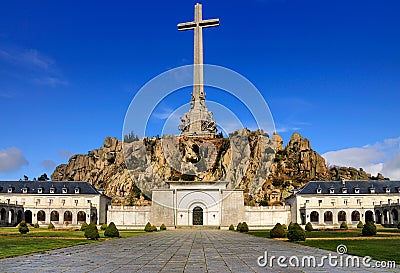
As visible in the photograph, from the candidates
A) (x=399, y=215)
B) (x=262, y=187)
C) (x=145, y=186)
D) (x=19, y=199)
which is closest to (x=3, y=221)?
(x=19, y=199)

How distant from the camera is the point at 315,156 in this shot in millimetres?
100188

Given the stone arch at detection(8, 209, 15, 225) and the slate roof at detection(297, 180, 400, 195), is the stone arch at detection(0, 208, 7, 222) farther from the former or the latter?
the slate roof at detection(297, 180, 400, 195)

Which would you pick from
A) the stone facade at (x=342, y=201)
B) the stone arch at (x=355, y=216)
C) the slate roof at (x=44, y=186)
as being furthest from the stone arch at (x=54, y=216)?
the stone arch at (x=355, y=216)

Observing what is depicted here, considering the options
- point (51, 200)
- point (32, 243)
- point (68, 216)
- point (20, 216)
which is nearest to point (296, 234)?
point (32, 243)

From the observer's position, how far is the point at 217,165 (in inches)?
3780

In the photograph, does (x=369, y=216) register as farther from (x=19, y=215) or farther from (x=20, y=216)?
(x=19, y=215)

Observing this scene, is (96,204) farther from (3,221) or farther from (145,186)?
(145,186)

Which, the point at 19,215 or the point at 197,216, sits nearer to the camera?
the point at 197,216

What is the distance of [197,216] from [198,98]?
27625 mm

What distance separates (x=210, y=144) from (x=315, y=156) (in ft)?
79.4

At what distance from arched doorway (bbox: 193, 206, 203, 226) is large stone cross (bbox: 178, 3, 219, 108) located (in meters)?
26.4

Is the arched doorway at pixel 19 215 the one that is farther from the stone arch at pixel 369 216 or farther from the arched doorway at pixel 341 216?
the stone arch at pixel 369 216

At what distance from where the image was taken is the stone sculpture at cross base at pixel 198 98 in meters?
83.6

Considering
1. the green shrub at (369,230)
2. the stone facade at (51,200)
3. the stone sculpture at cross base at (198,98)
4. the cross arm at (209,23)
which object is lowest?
the green shrub at (369,230)
